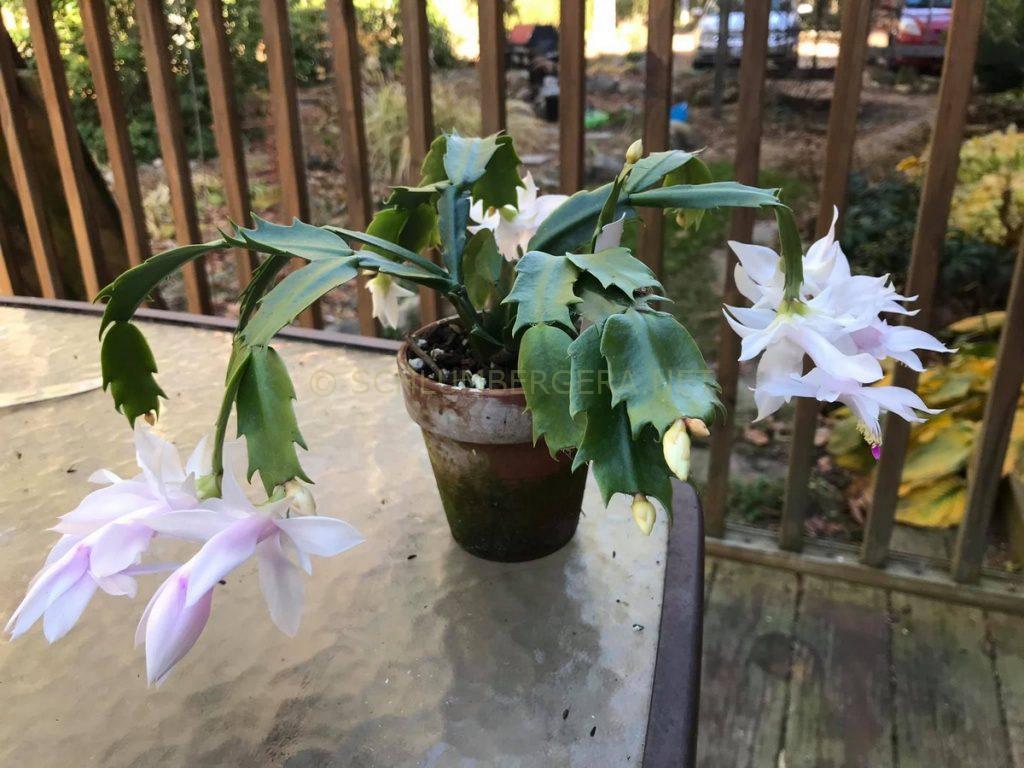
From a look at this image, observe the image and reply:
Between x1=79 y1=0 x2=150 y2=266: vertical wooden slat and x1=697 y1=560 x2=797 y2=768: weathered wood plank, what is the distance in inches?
57.1

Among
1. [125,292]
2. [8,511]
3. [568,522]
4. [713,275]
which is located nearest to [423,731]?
[568,522]

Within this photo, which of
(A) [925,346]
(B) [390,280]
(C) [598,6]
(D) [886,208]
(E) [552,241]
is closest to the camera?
(A) [925,346]

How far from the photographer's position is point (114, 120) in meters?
1.81

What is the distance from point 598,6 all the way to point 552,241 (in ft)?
14.6

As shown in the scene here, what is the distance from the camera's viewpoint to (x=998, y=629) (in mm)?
1509

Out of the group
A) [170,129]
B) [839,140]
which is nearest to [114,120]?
[170,129]

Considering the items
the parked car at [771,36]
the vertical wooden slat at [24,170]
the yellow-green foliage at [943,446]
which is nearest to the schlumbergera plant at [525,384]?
the yellow-green foliage at [943,446]

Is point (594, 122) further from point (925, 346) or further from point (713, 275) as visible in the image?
point (925, 346)

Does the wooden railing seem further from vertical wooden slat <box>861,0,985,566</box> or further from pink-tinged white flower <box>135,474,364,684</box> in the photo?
pink-tinged white flower <box>135,474,364,684</box>

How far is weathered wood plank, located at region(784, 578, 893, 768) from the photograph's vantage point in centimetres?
131

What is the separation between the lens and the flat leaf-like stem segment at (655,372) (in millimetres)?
503

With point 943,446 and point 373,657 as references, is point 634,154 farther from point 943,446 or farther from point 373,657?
point 943,446

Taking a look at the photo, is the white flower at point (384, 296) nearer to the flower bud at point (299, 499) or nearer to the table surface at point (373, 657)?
the table surface at point (373, 657)

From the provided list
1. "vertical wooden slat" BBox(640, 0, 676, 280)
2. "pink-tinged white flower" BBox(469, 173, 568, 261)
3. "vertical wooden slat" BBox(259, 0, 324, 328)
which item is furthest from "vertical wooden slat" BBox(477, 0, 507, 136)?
"pink-tinged white flower" BBox(469, 173, 568, 261)
